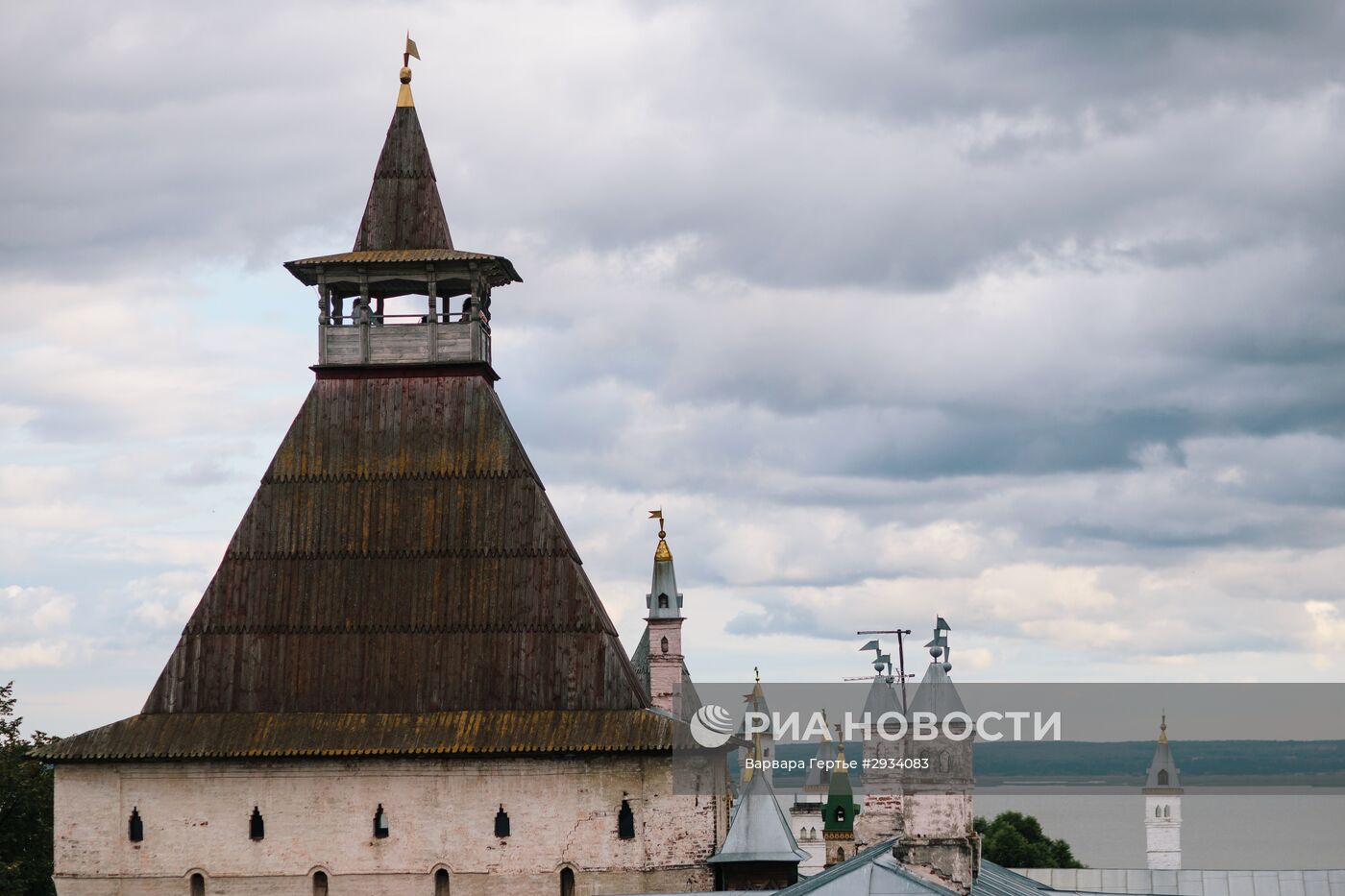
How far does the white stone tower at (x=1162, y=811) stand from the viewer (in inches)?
3019

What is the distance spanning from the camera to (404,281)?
4234 centimetres

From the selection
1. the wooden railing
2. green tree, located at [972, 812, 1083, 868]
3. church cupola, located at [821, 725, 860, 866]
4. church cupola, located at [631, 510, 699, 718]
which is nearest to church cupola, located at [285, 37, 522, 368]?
the wooden railing

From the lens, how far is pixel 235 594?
39562 millimetres

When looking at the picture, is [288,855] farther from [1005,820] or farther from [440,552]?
[1005,820]

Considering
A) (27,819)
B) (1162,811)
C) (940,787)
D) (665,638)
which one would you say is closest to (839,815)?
(1162,811)

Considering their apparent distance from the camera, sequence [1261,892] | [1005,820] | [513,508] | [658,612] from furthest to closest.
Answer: [1005,820]
[658,612]
[1261,892]
[513,508]

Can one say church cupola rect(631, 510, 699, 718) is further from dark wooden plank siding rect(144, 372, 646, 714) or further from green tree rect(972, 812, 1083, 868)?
green tree rect(972, 812, 1083, 868)

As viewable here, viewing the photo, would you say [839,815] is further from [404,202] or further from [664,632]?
[404,202]

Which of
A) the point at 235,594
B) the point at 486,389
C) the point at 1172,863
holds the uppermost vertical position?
the point at 486,389

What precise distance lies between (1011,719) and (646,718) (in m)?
6.55

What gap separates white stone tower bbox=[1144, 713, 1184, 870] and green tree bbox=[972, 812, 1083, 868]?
1022cm

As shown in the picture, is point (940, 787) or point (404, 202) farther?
point (404, 202)

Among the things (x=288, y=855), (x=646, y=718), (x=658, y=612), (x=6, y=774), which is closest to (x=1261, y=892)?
(x=658, y=612)

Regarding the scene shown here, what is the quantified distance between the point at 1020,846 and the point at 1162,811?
1677 centimetres
